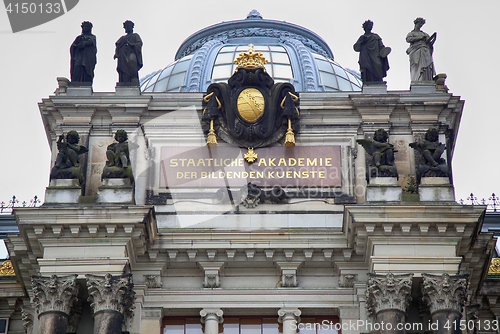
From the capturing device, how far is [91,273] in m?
26.5

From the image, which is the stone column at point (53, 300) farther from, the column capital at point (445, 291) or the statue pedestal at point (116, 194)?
the column capital at point (445, 291)

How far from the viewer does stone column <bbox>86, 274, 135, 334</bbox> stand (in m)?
25.8

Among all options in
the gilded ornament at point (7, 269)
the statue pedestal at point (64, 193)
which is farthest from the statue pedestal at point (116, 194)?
the gilded ornament at point (7, 269)

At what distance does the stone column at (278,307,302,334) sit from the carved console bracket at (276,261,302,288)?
645 mm

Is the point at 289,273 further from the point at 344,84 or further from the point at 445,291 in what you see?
the point at 344,84

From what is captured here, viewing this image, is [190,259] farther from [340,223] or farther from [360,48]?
[360,48]

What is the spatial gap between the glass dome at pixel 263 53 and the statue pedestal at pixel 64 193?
34.4 feet

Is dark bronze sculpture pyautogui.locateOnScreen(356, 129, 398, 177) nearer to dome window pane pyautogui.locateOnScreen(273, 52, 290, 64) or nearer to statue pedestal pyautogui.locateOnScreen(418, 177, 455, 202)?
statue pedestal pyautogui.locateOnScreen(418, 177, 455, 202)

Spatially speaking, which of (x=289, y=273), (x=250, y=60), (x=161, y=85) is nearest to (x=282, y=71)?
(x=161, y=85)

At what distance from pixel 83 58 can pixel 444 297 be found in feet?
41.2

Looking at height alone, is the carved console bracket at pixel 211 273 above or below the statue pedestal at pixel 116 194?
below

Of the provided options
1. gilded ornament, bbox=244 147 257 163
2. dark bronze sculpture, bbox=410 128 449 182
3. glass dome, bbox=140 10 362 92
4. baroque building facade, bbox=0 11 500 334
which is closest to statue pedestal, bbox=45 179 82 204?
baroque building facade, bbox=0 11 500 334

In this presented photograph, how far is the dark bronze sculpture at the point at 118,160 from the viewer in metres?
28.0

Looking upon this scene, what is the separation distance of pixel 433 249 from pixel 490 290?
4727 mm
